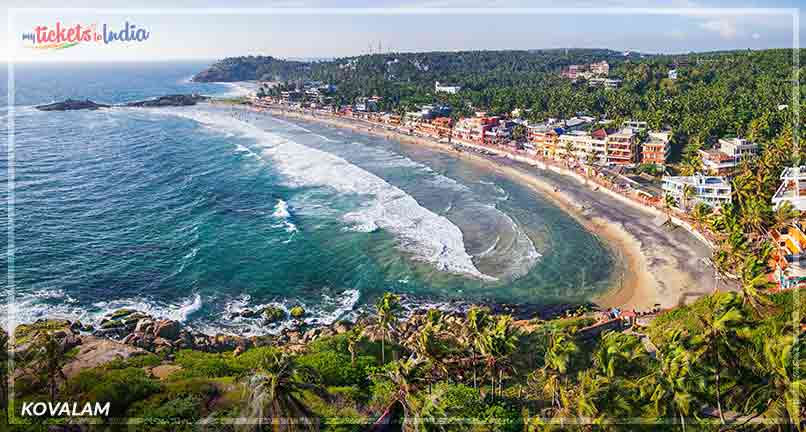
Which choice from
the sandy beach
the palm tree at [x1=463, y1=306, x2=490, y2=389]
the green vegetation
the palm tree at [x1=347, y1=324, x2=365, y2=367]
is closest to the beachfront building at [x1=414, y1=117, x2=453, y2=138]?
the sandy beach

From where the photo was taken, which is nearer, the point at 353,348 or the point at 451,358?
the point at 451,358

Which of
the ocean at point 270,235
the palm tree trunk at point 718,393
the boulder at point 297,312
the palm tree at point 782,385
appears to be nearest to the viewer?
the palm tree at point 782,385

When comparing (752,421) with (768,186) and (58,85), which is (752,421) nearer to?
(768,186)

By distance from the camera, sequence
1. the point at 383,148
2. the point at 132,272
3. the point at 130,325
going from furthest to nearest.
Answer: the point at 383,148 < the point at 132,272 < the point at 130,325

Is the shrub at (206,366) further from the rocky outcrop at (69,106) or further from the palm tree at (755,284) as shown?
the rocky outcrop at (69,106)

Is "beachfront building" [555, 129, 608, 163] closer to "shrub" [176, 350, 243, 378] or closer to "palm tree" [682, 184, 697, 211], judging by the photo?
"palm tree" [682, 184, 697, 211]

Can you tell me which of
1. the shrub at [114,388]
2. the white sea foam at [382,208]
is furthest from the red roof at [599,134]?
the shrub at [114,388]

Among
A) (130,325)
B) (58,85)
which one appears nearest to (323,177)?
(130,325)
